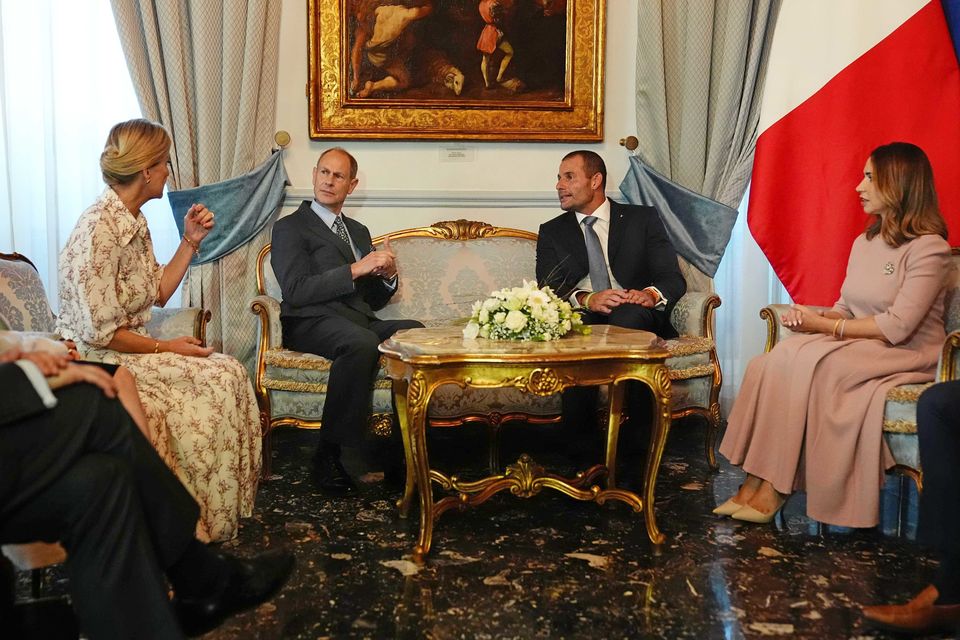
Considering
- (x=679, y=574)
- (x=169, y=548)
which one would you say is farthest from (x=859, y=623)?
(x=169, y=548)

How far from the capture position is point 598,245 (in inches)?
196

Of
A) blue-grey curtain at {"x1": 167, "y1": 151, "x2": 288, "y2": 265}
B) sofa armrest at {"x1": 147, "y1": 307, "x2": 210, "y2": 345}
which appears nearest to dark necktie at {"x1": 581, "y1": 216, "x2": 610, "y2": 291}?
blue-grey curtain at {"x1": 167, "y1": 151, "x2": 288, "y2": 265}

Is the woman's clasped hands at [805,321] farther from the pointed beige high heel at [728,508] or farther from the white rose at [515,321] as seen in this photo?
the white rose at [515,321]

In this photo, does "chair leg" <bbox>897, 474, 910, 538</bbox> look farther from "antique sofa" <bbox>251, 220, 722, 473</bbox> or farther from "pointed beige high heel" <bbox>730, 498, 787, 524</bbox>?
"antique sofa" <bbox>251, 220, 722, 473</bbox>

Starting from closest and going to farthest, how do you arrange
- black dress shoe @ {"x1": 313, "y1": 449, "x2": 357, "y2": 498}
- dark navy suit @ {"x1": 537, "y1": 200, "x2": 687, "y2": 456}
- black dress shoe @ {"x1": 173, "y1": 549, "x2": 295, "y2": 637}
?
black dress shoe @ {"x1": 173, "y1": 549, "x2": 295, "y2": 637} → black dress shoe @ {"x1": 313, "y1": 449, "x2": 357, "y2": 498} → dark navy suit @ {"x1": 537, "y1": 200, "x2": 687, "y2": 456}

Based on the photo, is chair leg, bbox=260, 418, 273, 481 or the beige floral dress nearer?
the beige floral dress

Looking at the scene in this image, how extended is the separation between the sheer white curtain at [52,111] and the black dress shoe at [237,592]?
3.30 meters

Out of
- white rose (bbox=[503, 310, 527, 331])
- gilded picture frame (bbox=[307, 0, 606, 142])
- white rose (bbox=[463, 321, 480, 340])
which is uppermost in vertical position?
gilded picture frame (bbox=[307, 0, 606, 142])

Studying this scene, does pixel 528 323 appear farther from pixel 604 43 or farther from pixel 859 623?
pixel 604 43

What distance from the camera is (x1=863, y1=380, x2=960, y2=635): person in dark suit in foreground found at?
2490mm

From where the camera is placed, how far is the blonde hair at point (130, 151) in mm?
3305

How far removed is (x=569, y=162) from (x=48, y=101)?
2.77 meters

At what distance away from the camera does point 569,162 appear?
495cm

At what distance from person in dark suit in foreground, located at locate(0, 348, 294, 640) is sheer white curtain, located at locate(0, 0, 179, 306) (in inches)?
128
